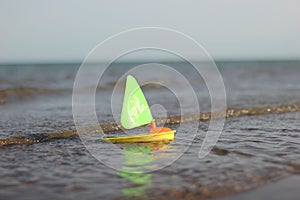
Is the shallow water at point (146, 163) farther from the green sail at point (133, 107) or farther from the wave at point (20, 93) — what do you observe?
the wave at point (20, 93)

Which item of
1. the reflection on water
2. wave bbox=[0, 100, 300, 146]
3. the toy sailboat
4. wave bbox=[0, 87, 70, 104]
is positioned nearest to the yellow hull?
the toy sailboat

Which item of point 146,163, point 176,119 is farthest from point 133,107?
point 176,119

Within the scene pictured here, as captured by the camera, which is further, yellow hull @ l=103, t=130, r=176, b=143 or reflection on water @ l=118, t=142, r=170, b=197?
yellow hull @ l=103, t=130, r=176, b=143

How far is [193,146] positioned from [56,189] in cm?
331

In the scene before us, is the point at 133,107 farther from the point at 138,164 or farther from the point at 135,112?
the point at 138,164

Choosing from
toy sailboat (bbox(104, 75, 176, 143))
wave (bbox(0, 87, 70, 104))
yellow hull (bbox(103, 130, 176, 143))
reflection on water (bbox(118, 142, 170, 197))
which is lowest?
reflection on water (bbox(118, 142, 170, 197))

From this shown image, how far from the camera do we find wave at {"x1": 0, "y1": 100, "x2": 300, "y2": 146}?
8594 mm

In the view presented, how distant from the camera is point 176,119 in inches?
448

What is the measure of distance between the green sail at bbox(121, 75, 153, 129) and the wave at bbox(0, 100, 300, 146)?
72.4 inches

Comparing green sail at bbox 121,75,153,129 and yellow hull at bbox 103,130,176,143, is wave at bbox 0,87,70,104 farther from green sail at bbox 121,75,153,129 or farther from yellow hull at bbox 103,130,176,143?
green sail at bbox 121,75,153,129

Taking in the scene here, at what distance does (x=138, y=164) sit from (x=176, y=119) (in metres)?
5.06

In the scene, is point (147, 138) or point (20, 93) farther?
point (20, 93)

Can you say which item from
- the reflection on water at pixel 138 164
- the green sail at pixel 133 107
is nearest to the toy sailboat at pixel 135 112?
the green sail at pixel 133 107

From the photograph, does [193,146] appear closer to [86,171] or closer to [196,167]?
[196,167]
